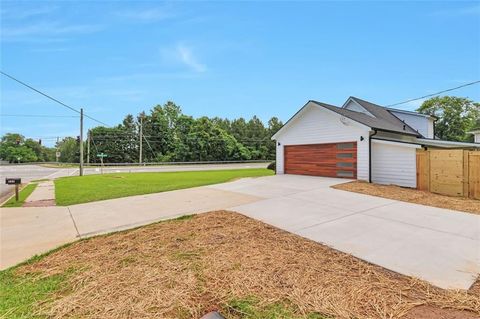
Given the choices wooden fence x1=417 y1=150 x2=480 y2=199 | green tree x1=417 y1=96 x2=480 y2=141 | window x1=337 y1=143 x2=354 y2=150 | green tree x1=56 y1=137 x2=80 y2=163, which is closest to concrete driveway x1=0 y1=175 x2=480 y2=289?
wooden fence x1=417 y1=150 x2=480 y2=199

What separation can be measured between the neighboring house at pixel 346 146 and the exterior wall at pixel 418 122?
472cm

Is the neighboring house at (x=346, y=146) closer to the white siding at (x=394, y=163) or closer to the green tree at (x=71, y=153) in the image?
the white siding at (x=394, y=163)

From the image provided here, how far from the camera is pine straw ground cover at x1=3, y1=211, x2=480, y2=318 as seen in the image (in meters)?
2.54

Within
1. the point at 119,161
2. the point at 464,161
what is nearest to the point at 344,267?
the point at 464,161

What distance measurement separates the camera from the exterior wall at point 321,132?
1213 centimetres

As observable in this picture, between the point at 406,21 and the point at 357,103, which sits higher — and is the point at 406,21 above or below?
above

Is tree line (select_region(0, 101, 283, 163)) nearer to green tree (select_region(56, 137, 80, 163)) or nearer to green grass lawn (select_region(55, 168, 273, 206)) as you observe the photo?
green tree (select_region(56, 137, 80, 163))

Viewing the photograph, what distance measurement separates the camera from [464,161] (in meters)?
9.12

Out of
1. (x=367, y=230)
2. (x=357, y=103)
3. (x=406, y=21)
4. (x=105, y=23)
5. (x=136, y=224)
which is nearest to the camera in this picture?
(x=367, y=230)

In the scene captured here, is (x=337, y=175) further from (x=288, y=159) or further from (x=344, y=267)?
(x=344, y=267)

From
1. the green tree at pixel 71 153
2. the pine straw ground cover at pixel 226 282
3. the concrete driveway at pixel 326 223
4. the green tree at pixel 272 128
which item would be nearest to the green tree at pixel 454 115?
the green tree at pixel 272 128

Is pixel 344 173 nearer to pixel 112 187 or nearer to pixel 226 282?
pixel 226 282

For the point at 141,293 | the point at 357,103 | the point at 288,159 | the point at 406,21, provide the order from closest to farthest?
1. the point at 141,293
2. the point at 406,21
3. the point at 288,159
4. the point at 357,103

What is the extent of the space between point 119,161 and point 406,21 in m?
45.7
